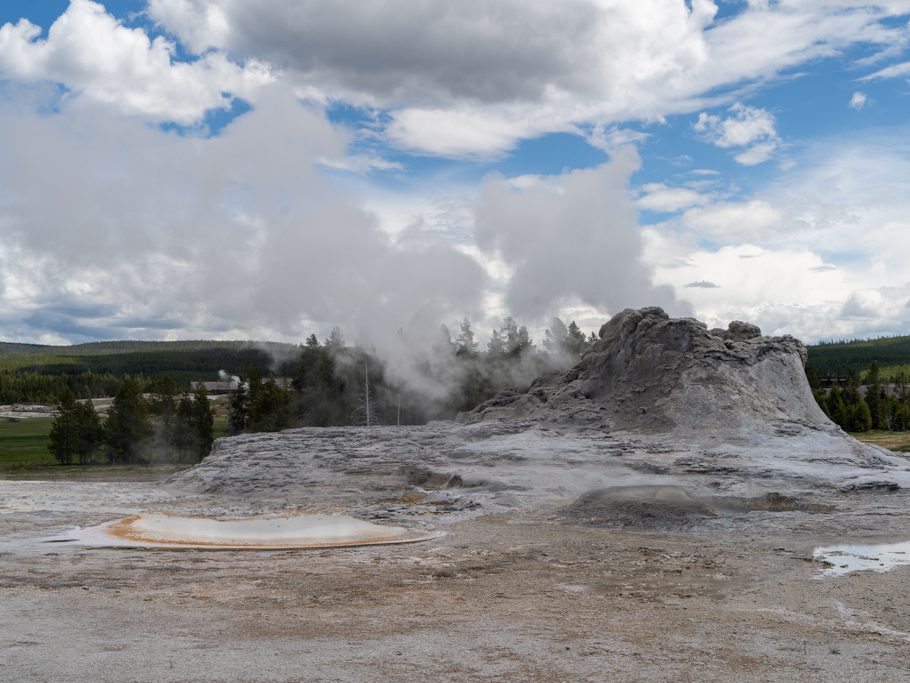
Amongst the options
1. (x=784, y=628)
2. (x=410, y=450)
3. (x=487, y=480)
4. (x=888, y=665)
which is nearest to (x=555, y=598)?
(x=784, y=628)

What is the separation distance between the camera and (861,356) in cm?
15838

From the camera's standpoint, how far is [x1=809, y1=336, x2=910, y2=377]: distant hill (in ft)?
445

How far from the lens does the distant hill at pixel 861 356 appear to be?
13575 centimetres

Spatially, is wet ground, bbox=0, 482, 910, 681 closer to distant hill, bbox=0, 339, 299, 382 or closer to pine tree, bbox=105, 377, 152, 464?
pine tree, bbox=105, 377, 152, 464

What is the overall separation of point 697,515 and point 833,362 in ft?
468

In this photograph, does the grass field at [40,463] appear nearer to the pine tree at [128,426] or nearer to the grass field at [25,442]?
the grass field at [25,442]

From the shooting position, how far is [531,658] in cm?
815

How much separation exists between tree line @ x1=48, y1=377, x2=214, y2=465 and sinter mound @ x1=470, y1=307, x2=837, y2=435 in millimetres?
22545

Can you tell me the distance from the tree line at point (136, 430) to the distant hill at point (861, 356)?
3841 inches

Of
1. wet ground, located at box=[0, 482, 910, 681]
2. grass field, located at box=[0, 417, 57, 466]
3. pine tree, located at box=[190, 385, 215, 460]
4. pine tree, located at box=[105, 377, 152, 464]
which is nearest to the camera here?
wet ground, located at box=[0, 482, 910, 681]

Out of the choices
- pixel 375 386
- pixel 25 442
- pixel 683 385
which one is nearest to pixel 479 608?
pixel 683 385

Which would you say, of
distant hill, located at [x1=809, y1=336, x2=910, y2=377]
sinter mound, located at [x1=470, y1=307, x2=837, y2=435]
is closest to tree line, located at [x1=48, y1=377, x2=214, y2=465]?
sinter mound, located at [x1=470, y1=307, x2=837, y2=435]

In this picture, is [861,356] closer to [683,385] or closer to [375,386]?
[375,386]

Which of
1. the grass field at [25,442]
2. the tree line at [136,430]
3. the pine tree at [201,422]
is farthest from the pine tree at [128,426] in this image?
the grass field at [25,442]
